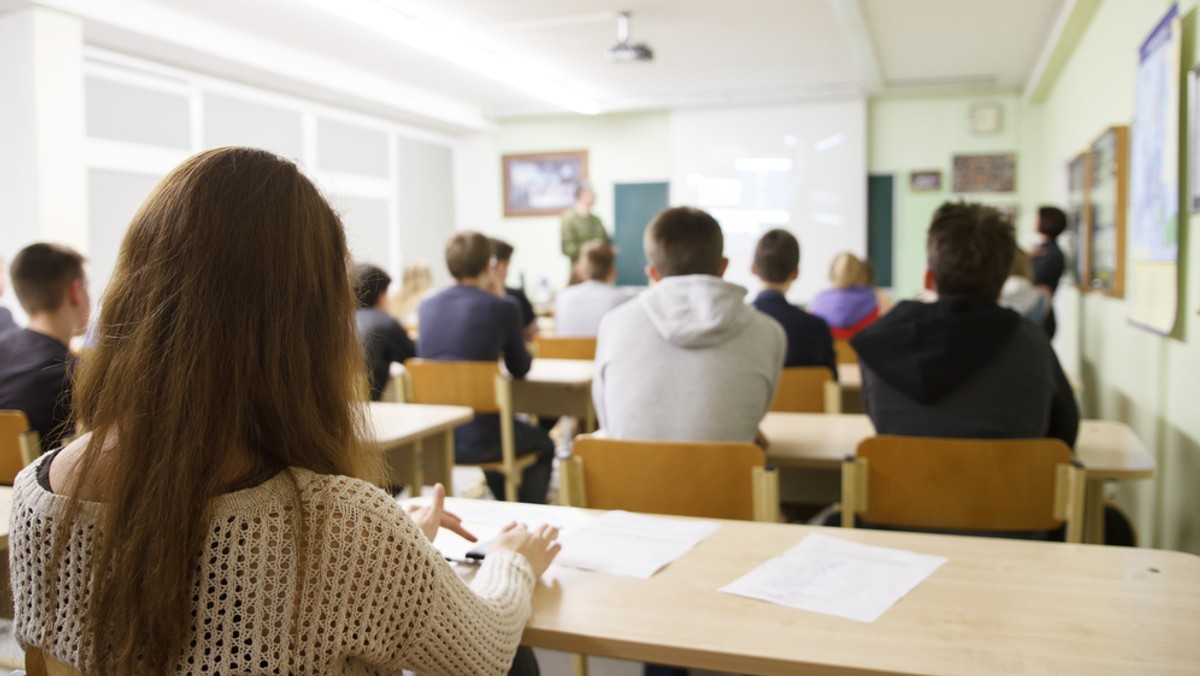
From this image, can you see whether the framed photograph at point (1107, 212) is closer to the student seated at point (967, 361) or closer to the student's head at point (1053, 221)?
the student's head at point (1053, 221)

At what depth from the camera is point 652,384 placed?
241 centimetres

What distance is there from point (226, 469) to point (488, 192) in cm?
971

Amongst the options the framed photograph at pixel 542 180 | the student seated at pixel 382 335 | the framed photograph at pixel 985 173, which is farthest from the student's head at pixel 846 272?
the framed photograph at pixel 542 180

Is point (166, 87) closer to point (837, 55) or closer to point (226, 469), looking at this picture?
point (837, 55)

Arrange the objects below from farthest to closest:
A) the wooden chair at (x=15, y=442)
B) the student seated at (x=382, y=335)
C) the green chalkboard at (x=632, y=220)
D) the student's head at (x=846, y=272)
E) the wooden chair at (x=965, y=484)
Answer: the green chalkboard at (x=632, y=220) → the student's head at (x=846, y=272) → the student seated at (x=382, y=335) → the wooden chair at (x=15, y=442) → the wooden chair at (x=965, y=484)

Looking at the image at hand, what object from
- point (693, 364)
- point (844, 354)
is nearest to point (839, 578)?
point (693, 364)

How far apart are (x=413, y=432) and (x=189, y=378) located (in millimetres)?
1977

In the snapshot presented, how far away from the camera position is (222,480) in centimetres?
89

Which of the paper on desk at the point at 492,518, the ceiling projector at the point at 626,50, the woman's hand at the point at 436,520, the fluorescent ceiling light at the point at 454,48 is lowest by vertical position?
the paper on desk at the point at 492,518

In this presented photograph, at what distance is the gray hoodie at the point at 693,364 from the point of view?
93.4 inches

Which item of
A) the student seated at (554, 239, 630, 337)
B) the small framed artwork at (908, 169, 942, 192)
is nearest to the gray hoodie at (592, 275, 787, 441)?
the student seated at (554, 239, 630, 337)

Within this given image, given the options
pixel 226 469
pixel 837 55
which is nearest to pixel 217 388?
pixel 226 469

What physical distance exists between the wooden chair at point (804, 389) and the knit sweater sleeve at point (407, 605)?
2232mm

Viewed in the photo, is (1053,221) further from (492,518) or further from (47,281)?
(47,281)
